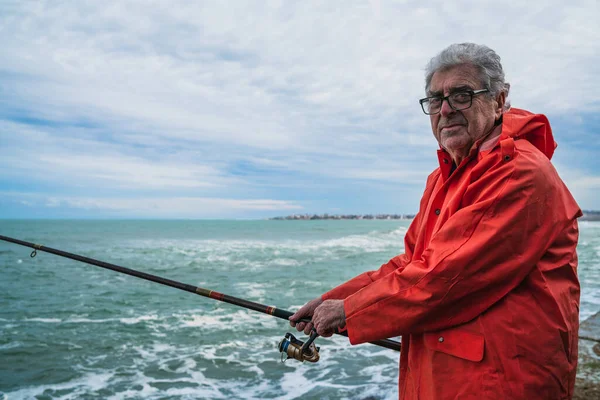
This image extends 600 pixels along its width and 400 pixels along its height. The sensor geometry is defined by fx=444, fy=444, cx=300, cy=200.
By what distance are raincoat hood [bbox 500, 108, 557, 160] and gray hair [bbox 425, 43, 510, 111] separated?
16 cm

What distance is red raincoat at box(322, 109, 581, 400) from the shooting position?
65.1 inches

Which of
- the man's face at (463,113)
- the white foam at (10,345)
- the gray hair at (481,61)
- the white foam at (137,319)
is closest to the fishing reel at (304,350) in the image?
the man's face at (463,113)

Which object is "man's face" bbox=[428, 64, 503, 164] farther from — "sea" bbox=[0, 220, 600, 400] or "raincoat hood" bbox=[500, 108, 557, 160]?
"sea" bbox=[0, 220, 600, 400]

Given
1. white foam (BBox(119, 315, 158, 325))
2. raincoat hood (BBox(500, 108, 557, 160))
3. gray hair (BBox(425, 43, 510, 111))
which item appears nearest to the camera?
raincoat hood (BBox(500, 108, 557, 160))

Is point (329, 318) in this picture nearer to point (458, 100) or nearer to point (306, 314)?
point (306, 314)

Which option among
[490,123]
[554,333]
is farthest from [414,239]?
[554,333]

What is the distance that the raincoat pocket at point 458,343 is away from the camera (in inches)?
66.8

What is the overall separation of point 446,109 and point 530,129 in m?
0.38

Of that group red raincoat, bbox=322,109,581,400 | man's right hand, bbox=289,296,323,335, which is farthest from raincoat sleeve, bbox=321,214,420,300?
red raincoat, bbox=322,109,581,400

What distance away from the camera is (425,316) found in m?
1.75

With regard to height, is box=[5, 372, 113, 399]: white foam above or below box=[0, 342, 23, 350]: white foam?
above

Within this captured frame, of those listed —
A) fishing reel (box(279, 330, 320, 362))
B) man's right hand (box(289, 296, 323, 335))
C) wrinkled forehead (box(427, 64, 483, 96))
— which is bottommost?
fishing reel (box(279, 330, 320, 362))

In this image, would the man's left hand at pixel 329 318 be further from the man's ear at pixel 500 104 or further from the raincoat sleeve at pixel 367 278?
the man's ear at pixel 500 104

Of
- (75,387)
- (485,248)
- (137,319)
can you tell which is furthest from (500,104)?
(137,319)
